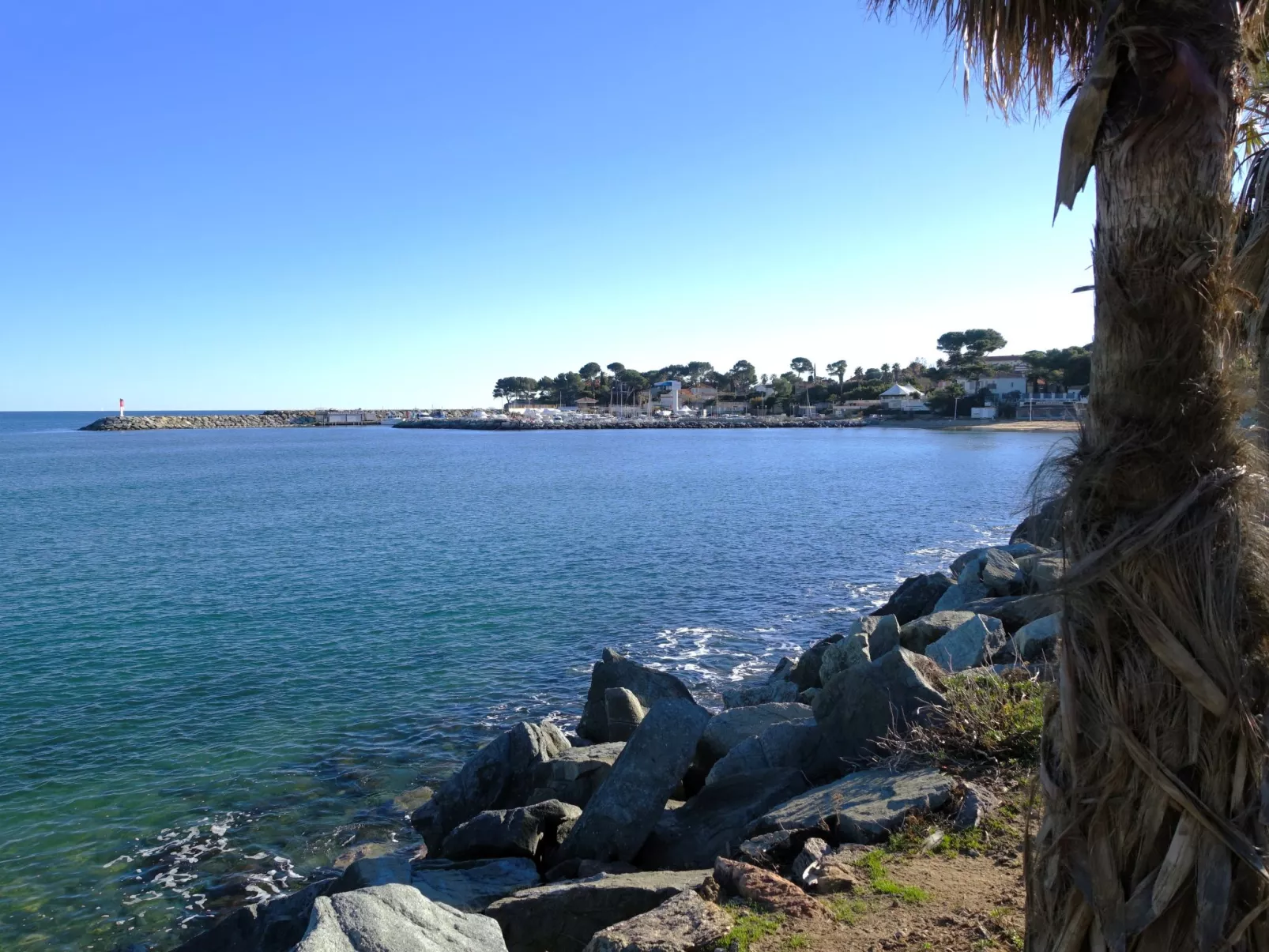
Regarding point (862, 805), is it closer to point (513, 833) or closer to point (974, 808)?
point (974, 808)

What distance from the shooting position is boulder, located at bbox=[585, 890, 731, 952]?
4.86 metres

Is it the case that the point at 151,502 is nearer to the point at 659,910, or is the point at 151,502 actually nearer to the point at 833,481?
the point at 833,481

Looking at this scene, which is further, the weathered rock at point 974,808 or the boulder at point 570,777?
the boulder at point 570,777

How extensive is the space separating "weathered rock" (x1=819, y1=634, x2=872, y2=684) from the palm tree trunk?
857cm

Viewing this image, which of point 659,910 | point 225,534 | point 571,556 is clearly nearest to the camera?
point 659,910

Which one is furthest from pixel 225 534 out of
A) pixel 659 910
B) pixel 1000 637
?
pixel 659 910

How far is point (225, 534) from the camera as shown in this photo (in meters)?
32.7

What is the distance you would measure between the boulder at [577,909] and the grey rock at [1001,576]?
1165 centimetres

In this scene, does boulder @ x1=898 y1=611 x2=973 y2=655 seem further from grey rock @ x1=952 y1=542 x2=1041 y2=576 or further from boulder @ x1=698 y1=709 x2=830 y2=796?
grey rock @ x1=952 y1=542 x2=1041 y2=576

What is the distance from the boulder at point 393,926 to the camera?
15.3 feet

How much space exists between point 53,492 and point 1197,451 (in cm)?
Answer: 5699

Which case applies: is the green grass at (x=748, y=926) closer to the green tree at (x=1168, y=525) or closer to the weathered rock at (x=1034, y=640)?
the green tree at (x=1168, y=525)

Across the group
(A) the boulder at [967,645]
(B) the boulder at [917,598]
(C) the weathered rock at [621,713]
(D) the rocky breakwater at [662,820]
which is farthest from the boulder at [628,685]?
(B) the boulder at [917,598]

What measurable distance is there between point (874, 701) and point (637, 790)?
2242 mm
